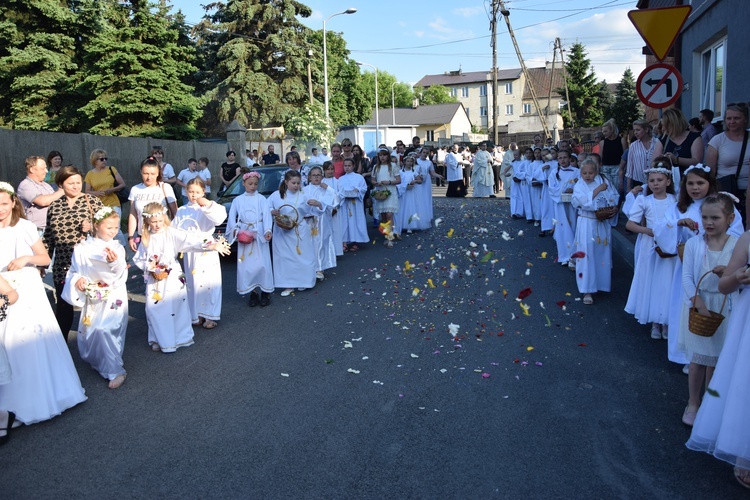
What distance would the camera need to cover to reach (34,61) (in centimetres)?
3008

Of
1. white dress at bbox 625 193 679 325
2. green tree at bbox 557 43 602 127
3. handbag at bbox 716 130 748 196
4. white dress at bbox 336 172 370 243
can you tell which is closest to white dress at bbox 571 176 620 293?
handbag at bbox 716 130 748 196

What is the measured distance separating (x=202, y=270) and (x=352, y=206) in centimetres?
626

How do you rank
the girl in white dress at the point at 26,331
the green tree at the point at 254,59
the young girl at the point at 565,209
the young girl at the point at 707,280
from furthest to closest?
the green tree at the point at 254,59
the young girl at the point at 565,209
the girl in white dress at the point at 26,331
the young girl at the point at 707,280

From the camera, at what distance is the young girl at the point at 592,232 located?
8547mm

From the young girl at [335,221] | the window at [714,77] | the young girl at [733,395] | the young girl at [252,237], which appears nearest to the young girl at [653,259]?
the young girl at [733,395]

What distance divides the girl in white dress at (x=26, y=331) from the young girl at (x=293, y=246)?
472cm

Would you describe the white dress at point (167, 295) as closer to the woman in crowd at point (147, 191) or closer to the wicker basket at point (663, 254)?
the woman in crowd at point (147, 191)

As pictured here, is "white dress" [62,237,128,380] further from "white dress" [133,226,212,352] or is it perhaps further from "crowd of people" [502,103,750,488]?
"crowd of people" [502,103,750,488]

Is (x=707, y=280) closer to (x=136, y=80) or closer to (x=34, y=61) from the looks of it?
(x=136, y=80)

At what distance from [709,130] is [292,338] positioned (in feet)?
21.7

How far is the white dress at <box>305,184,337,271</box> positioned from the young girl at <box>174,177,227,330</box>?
101 inches

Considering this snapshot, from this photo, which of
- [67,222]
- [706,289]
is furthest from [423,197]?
[706,289]

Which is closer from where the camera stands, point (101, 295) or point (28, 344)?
point (28, 344)

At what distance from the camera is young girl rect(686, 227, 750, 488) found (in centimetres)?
370
